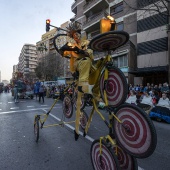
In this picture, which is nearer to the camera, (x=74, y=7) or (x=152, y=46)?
(x=152, y=46)

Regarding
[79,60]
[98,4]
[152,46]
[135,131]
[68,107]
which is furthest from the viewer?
[98,4]

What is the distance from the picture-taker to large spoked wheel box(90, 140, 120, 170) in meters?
2.36

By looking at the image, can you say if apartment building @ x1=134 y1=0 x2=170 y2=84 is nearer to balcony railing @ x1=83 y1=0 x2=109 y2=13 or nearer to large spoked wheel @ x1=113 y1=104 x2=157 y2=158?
balcony railing @ x1=83 y1=0 x2=109 y2=13

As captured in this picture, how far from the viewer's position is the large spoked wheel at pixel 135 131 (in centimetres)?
200

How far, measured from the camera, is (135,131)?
218cm

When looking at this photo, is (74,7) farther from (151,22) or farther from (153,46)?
(153,46)

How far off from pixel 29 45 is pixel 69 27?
140 m

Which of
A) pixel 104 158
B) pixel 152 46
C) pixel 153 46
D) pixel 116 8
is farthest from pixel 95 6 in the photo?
pixel 104 158

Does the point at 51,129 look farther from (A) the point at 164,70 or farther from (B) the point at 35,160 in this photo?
(A) the point at 164,70

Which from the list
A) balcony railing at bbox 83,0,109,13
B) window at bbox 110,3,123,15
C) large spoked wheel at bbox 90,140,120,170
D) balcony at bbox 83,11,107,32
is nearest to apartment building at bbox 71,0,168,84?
window at bbox 110,3,123,15

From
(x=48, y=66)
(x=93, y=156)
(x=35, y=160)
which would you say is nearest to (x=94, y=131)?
(x=35, y=160)

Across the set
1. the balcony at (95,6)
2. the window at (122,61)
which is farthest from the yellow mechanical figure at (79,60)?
the balcony at (95,6)

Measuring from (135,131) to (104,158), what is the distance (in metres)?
0.69

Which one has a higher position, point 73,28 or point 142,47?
point 142,47
